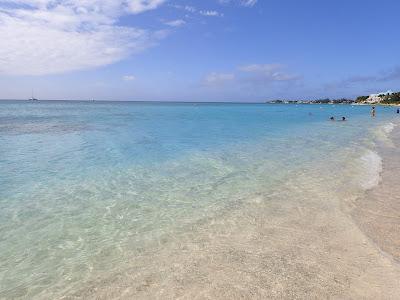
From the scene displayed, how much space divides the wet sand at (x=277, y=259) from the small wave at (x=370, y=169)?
219 cm

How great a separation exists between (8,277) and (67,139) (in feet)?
60.6

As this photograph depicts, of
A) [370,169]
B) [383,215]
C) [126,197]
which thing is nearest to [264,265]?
Answer: [383,215]

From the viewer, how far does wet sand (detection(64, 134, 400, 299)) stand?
4.79 m

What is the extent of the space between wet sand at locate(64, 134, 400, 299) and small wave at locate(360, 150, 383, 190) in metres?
2.19

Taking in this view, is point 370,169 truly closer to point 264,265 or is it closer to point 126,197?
point 264,265

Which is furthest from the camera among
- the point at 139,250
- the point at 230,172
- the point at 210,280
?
the point at 230,172

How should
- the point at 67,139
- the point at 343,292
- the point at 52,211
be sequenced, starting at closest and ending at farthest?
the point at 343,292 < the point at 52,211 < the point at 67,139

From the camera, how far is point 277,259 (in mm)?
5734

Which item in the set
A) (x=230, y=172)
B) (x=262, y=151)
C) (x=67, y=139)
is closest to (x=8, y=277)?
(x=230, y=172)

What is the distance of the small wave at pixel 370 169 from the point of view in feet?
35.2

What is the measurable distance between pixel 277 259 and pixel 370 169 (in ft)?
30.4

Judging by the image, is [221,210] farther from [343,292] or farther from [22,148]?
[22,148]

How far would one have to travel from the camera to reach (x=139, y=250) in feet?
20.2

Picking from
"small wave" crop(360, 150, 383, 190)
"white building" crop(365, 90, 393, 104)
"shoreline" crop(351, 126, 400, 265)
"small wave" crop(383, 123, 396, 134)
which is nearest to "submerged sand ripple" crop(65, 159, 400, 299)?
"shoreline" crop(351, 126, 400, 265)
